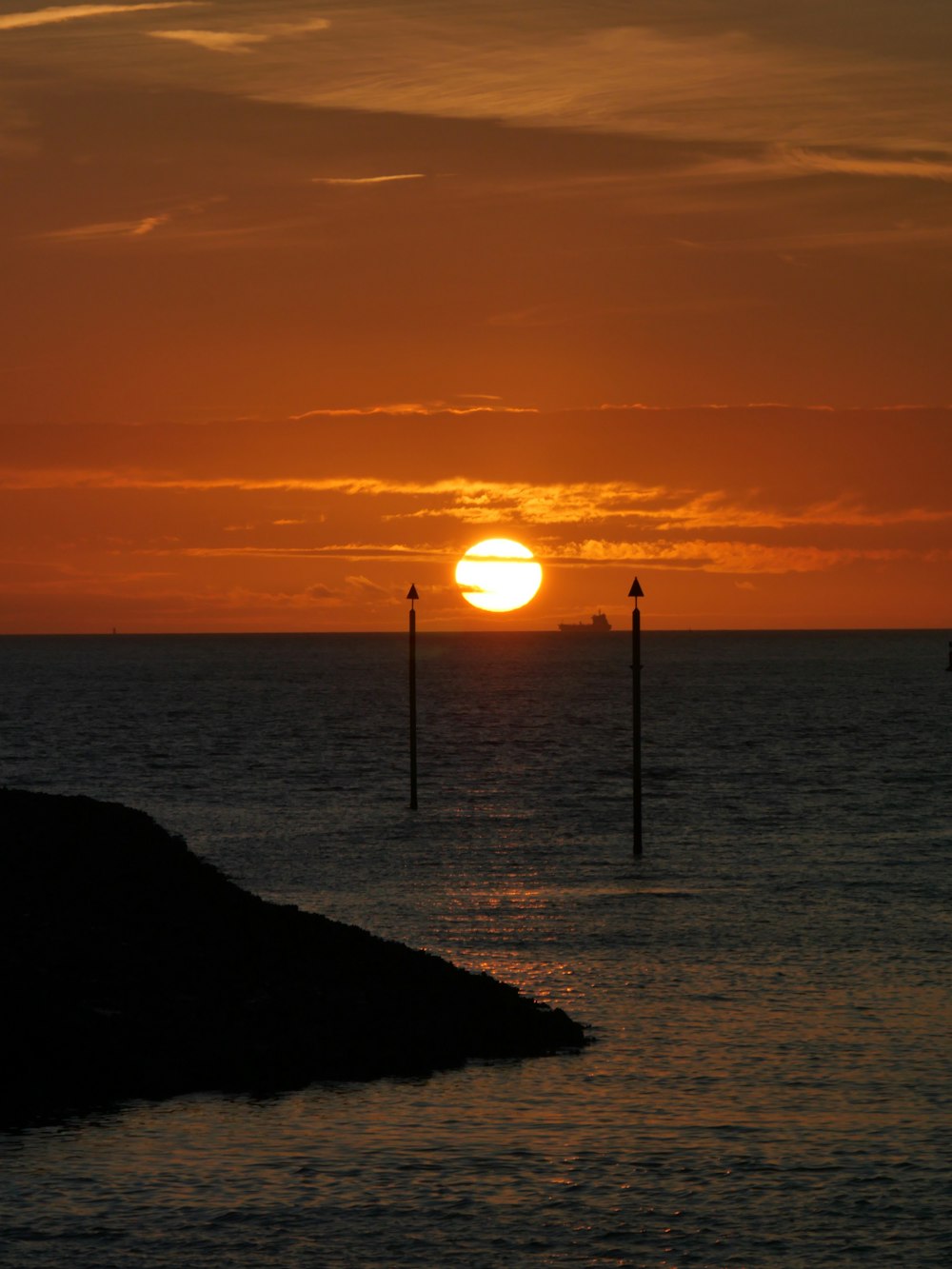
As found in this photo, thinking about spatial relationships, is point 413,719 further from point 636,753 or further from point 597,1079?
point 597,1079

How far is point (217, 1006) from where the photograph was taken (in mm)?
22391

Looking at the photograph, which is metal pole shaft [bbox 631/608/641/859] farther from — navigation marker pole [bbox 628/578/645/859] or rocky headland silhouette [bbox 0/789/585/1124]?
rocky headland silhouette [bbox 0/789/585/1124]

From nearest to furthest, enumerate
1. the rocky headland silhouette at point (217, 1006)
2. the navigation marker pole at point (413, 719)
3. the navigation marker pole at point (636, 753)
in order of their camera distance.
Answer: the rocky headland silhouette at point (217, 1006), the navigation marker pole at point (636, 753), the navigation marker pole at point (413, 719)

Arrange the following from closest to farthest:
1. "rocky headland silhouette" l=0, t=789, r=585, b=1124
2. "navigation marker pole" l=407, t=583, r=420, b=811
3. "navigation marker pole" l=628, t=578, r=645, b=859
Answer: "rocky headland silhouette" l=0, t=789, r=585, b=1124, "navigation marker pole" l=628, t=578, r=645, b=859, "navigation marker pole" l=407, t=583, r=420, b=811

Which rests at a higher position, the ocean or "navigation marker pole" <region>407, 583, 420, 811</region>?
"navigation marker pole" <region>407, 583, 420, 811</region>

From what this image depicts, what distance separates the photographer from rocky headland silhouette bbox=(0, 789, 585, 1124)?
20.2 m

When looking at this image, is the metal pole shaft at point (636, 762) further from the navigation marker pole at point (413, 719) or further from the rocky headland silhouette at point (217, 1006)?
the rocky headland silhouette at point (217, 1006)

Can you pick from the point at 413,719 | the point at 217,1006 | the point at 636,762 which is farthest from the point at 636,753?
the point at 217,1006

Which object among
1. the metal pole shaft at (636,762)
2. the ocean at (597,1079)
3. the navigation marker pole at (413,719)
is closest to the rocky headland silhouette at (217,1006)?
the ocean at (597,1079)

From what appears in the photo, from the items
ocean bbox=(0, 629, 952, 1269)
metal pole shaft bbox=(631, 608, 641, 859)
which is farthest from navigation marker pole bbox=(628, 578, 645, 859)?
ocean bbox=(0, 629, 952, 1269)

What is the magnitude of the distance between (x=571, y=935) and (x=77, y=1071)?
13006mm

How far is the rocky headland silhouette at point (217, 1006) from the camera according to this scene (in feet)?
66.1

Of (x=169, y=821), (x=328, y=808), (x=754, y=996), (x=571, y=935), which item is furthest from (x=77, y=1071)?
(x=328, y=808)

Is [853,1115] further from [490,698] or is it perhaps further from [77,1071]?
[490,698]
